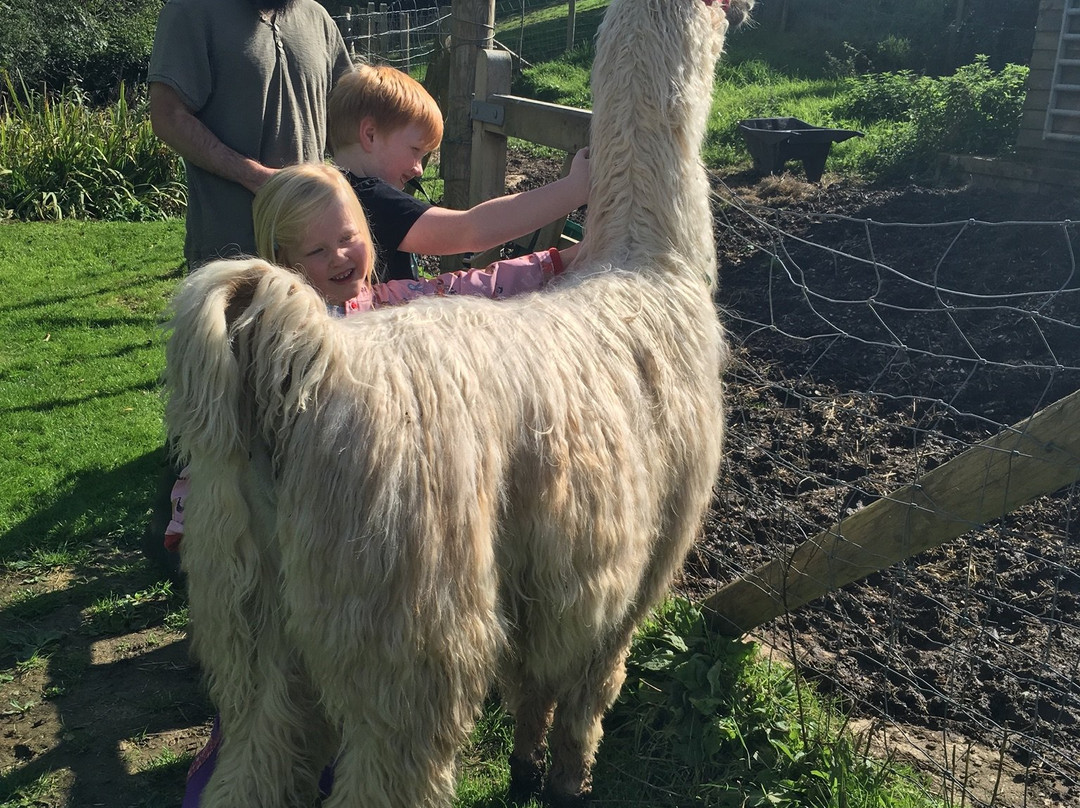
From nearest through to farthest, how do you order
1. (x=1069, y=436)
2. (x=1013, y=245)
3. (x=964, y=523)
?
(x=1069, y=436) → (x=964, y=523) → (x=1013, y=245)

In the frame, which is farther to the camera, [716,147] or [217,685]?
[716,147]

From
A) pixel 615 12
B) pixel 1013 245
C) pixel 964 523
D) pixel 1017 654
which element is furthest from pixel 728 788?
pixel 1013 245

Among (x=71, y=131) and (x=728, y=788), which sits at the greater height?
(x=71, y=131)

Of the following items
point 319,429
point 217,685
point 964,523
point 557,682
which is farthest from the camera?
point 557,682

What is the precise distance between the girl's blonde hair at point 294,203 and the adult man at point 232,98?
663 mm

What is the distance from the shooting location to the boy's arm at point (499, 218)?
279cm

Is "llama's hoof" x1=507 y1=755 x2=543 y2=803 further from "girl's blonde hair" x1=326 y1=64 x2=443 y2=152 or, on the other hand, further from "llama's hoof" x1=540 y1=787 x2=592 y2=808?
"girl's blonde hair" x1=326 y1=64 x2=443 y2=152

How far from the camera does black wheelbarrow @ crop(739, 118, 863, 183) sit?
8.59 meters

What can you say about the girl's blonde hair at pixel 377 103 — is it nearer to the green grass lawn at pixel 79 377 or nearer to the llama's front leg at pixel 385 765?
the green grass lawn at pixel 79 377

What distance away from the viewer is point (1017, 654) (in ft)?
10.9

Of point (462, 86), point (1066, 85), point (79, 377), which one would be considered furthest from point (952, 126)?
point (79, 377)

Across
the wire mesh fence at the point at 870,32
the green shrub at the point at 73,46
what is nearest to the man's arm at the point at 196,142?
the wire mesh fence at the point at 870,32

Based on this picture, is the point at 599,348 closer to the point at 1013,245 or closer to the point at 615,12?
the point at 615,12

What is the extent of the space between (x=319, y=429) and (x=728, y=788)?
5.94 ft
